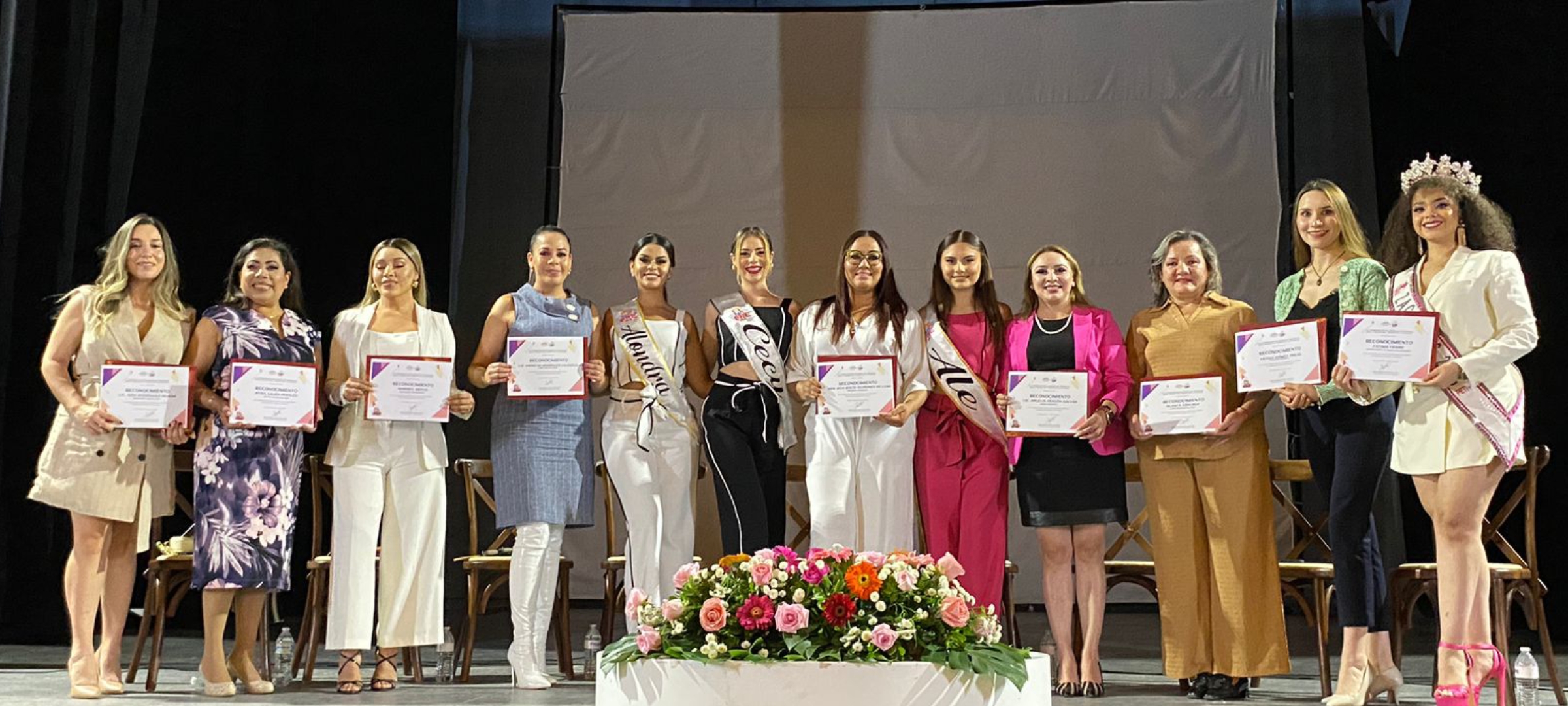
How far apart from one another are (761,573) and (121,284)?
2.66m

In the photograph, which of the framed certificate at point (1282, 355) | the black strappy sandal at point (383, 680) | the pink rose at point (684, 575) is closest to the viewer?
the pink rose at point (684, 575)

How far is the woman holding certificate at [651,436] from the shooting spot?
180 inches

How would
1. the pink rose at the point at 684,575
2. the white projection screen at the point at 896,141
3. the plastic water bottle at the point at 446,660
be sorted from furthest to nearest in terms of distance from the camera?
the white projection screen at the point at 896,141 → the plastic water bottle at the point at 446,660 → the pink rose at the point at 684,575

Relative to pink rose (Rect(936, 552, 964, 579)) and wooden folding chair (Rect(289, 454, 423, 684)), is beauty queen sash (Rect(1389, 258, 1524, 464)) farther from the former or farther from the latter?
wooden folding chair (Rect(289, 454, 423, 684))

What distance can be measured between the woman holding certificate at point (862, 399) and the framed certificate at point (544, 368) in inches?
27.8

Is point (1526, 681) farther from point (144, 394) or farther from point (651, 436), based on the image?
point (144, 394)

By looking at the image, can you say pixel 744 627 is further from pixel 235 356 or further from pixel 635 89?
pixel 635 89

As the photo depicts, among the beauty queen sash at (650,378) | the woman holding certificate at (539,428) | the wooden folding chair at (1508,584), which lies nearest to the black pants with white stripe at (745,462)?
the beauty queen sash at (650,378)

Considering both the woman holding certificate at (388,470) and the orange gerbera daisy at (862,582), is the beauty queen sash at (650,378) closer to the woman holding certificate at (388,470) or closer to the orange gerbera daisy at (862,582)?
the woman holding certificate at (388,470)

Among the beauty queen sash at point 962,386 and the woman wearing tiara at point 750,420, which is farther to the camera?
the woman wearing tiara at point 750,420

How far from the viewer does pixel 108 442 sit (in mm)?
4336

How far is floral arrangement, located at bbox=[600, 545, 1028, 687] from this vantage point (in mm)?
2703

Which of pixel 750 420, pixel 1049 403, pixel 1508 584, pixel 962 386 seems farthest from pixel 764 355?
pixel 1508 584

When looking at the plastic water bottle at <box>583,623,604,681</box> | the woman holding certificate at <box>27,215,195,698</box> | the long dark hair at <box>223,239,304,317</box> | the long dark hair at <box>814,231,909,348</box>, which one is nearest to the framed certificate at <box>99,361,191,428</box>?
the woman holding certificate at <box>27,215,195,698</box>
